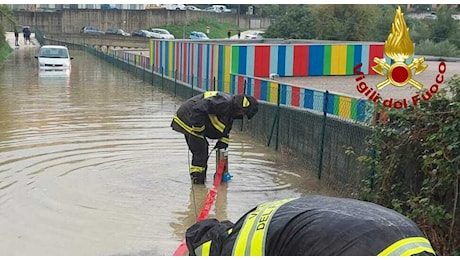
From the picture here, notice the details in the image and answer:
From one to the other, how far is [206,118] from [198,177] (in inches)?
37.4

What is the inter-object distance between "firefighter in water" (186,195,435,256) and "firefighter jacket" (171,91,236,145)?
5.14m

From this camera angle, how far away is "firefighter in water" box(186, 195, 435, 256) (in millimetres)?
2477

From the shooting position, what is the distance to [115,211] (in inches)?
295

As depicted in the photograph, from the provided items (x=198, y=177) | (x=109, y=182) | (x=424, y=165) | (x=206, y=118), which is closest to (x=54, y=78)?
(x=109, y=182)

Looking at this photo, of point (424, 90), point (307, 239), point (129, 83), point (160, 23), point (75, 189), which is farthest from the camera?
point (160, 23)

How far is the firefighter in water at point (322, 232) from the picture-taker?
2.48 m

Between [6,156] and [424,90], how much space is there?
7.00m

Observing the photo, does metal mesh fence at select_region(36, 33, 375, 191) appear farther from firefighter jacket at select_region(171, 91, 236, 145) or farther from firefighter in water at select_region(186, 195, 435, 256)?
firefighter in water at select_region(186, 195, 435, 256)

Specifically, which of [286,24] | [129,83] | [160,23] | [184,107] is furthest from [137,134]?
[160,23]

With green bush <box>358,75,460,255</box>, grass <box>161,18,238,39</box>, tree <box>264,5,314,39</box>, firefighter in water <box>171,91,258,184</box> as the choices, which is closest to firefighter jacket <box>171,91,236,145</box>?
firefighter in water <box>171,91,258,184</box>

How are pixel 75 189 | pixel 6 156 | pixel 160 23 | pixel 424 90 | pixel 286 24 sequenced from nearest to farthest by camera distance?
pixel 424 90 < pixel 75 189 < pixel 6 156 < pixel 286 24 < pixel 160 23

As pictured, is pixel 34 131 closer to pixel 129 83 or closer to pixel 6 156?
pixel 6 156

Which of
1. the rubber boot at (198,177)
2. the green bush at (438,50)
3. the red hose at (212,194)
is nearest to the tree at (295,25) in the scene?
the green bush at (438,50)

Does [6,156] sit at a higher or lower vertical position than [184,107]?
lower
